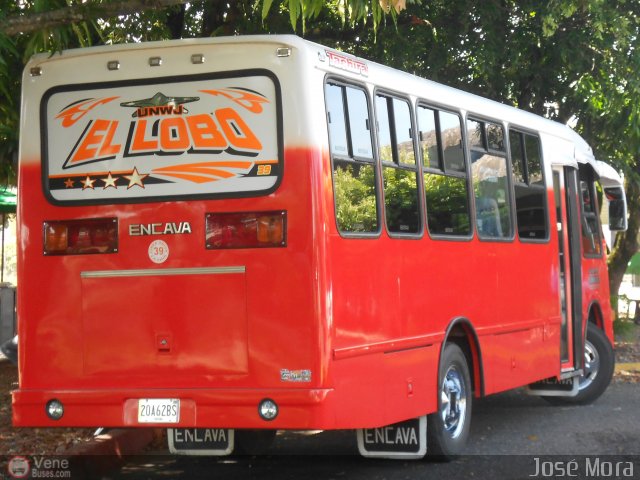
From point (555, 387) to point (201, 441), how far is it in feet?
17.4

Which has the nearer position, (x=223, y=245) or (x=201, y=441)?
(x=223, y=245)

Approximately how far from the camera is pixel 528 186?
38.0ft

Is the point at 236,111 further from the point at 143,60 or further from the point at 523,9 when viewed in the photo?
the point at 523,9

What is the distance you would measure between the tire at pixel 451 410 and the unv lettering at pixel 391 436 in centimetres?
29

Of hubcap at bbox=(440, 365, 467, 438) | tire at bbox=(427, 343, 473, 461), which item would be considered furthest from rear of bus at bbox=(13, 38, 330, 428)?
hubcap at bbox=(440, 365, 467, 438)

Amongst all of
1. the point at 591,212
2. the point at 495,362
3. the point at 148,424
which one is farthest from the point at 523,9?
the point at 148,424

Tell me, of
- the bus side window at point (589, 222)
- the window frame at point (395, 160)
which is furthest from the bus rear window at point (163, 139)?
the bus side window at point (589, 222)

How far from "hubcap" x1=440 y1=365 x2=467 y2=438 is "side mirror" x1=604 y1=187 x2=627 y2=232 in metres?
5.00

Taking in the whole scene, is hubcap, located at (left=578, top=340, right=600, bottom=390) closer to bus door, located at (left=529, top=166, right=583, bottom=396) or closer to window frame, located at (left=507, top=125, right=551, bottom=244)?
bus door, located at (left=529, top=166, right=583, bottom=396)

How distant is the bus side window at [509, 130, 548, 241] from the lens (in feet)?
37.1

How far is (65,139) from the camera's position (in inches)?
320

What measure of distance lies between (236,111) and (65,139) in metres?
1.23

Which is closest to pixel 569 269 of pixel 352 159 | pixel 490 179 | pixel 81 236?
pixel 490 179
